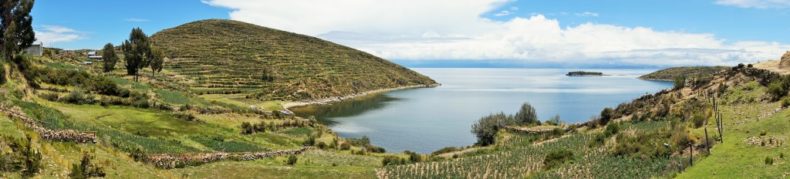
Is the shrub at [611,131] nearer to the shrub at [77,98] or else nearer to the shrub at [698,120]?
the shrub at [698,120]

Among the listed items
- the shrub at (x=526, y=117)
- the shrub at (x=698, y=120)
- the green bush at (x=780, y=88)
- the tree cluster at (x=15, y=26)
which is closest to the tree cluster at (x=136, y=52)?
the tree cluster at (x=15, y=26)

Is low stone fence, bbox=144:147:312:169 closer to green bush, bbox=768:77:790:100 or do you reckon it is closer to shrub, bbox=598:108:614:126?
shrub, bbox=598:108:614:126

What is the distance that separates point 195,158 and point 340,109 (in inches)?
3855

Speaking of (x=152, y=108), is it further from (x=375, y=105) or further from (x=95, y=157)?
(x=375, y=105)

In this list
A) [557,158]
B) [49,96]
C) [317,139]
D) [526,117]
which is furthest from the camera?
[526,117]

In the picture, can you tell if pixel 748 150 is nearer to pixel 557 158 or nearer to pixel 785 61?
pixel 557 158

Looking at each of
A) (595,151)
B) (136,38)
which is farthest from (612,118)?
(136,38)

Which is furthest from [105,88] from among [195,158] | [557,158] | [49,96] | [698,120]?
[698,120]

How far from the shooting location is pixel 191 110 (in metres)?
57.6

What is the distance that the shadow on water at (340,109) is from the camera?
11454 centimetres

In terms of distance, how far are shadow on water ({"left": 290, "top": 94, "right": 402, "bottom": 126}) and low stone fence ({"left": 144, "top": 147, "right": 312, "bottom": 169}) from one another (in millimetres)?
60428

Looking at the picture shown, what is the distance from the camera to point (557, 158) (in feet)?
122

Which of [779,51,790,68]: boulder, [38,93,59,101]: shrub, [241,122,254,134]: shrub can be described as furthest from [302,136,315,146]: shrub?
[779,51,790,68]: boulder

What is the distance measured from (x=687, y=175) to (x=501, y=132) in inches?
1952
